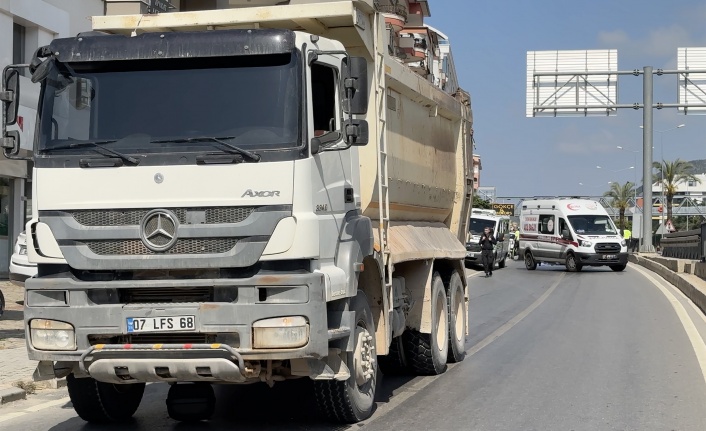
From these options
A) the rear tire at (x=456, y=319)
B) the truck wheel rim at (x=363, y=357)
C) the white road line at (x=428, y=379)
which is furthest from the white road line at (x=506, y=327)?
the truck wheel rim at (x=363, y=357)

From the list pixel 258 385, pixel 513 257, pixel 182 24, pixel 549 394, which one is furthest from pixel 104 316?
pixel 513 257

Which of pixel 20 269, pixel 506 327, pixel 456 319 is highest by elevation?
pixel 20 269

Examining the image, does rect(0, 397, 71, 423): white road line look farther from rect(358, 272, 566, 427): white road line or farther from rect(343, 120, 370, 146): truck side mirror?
rect(343, 120, 370, 146): truck side mirror

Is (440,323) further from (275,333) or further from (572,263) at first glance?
(572,263)

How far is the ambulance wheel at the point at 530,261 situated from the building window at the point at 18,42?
2219cm

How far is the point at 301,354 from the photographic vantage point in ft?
21.4

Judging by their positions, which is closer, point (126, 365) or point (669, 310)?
point (126, 365)

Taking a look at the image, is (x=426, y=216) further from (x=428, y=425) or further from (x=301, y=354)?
(x=301, y=354)

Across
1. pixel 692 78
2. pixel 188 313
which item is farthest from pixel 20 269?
pixel 692 78

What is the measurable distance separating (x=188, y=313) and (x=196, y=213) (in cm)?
69

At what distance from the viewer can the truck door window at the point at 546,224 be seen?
1464 inches

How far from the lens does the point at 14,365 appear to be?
415 inches

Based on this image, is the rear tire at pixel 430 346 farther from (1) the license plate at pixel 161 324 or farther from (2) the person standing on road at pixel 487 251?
(2) the person standing on road at pixel 487 251

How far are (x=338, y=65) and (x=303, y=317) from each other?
2059mm
